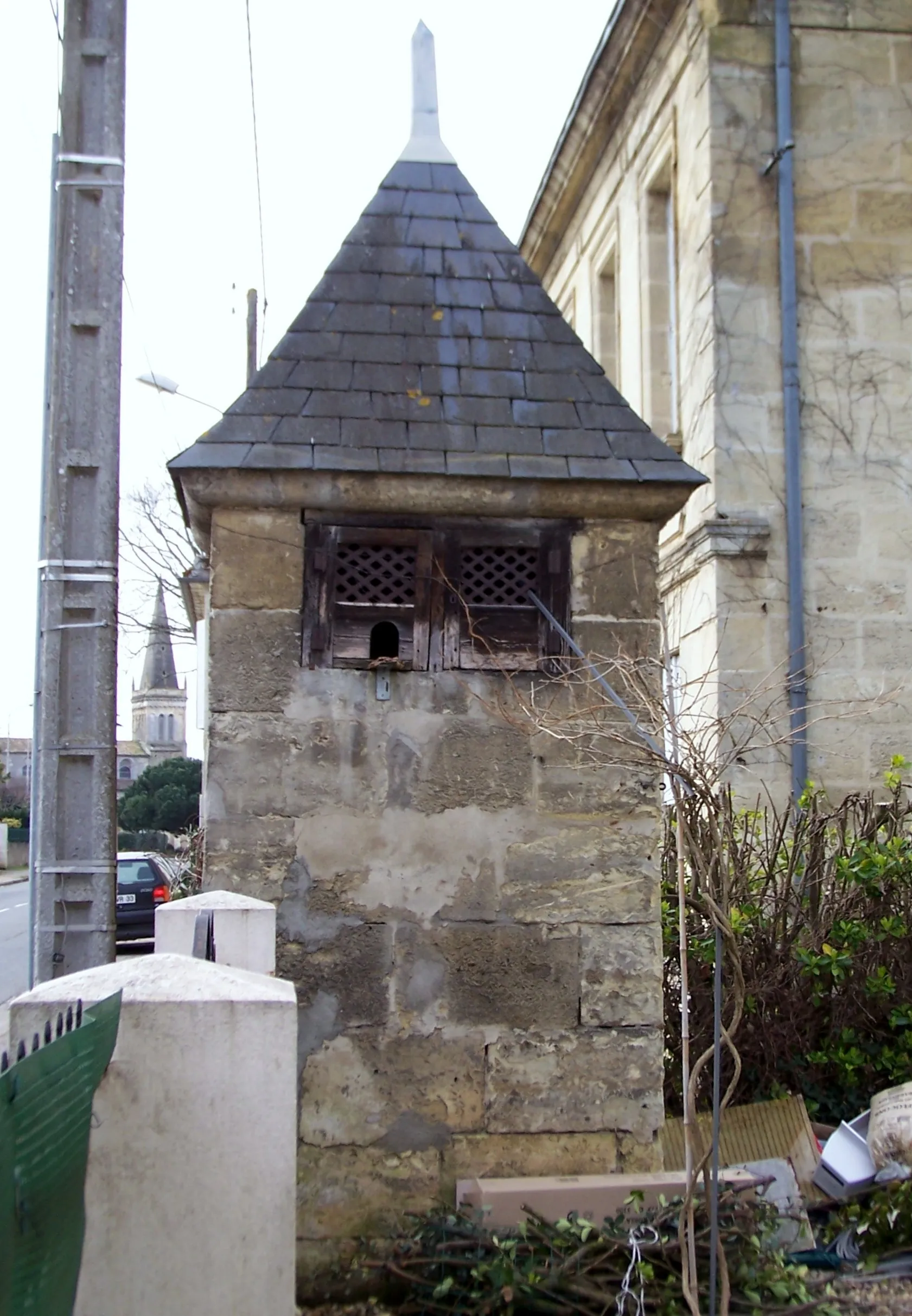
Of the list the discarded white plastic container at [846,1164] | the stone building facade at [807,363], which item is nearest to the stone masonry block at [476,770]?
the discarded white plastic container at [846,1164]

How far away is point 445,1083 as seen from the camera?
388cm

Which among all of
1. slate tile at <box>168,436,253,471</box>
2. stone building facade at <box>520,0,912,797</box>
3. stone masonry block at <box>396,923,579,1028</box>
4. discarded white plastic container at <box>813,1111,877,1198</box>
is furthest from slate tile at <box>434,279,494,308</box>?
stone building facade at <box>520,0,912,797</box>

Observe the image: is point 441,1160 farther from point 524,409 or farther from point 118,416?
point 118,416

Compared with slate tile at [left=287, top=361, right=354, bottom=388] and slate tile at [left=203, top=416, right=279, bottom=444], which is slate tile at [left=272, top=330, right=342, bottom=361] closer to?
slate tile at [left=287, top=361, right=354, bottom=388]

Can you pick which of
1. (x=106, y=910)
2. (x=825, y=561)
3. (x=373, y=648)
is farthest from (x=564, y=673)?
(x=825, y=561)

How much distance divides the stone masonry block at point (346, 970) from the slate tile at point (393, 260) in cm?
224

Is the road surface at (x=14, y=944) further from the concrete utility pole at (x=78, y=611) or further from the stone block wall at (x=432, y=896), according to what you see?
the stone block wall at (x=432, y=896)

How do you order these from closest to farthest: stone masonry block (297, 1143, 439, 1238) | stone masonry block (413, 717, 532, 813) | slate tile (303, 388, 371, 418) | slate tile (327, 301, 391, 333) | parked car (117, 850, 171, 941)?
stone masonry block (297, 1143, 439, 1238)
stone masonry block (413, 717, 532, 813)
slate tile (303, 388, 371, 418)
slate tile (327, 301, 391, 333)
parked car (117, 850, 171, 941)

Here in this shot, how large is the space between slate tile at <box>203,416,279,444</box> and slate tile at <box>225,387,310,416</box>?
0.05 feet

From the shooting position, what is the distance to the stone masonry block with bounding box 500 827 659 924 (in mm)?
3969

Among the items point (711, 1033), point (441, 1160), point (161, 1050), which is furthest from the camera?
point (711, 1033)

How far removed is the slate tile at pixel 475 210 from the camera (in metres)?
4.67

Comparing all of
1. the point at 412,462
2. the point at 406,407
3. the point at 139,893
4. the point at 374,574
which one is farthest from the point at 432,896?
the point at 139,893

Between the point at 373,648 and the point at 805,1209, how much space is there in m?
2.31
